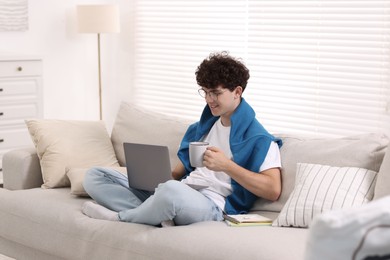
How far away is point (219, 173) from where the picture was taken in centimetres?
356

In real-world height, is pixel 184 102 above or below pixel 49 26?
below

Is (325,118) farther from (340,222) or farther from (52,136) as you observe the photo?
(340,222)

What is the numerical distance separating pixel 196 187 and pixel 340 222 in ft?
7.62

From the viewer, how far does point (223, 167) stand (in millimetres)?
3330

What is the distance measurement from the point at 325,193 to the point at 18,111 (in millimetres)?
2946

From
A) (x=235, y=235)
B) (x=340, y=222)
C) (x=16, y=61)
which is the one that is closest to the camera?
(x=340, y=222)

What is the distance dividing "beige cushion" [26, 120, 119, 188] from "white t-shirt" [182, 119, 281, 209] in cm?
73

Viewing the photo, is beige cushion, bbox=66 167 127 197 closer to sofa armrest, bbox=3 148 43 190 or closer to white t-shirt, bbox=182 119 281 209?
sofa armrest, bbox=3 148 43 190

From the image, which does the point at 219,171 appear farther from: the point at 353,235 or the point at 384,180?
the point at 353,235

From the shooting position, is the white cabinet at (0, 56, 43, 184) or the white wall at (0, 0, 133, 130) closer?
the white cabinet at (0, 56, 43, 184)

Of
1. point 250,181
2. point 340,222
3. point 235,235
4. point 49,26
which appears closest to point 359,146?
point 250,181

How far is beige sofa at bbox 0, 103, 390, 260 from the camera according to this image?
3.04 meters

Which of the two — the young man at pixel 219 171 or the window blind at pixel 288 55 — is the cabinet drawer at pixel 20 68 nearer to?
the window blind at pixel 288 55

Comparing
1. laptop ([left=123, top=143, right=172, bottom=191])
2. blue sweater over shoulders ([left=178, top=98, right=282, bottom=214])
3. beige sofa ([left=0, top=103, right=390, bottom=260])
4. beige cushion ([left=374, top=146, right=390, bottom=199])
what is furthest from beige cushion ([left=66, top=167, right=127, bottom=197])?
beige cushion ([left=374, top=146, right=390, bottom=199])
